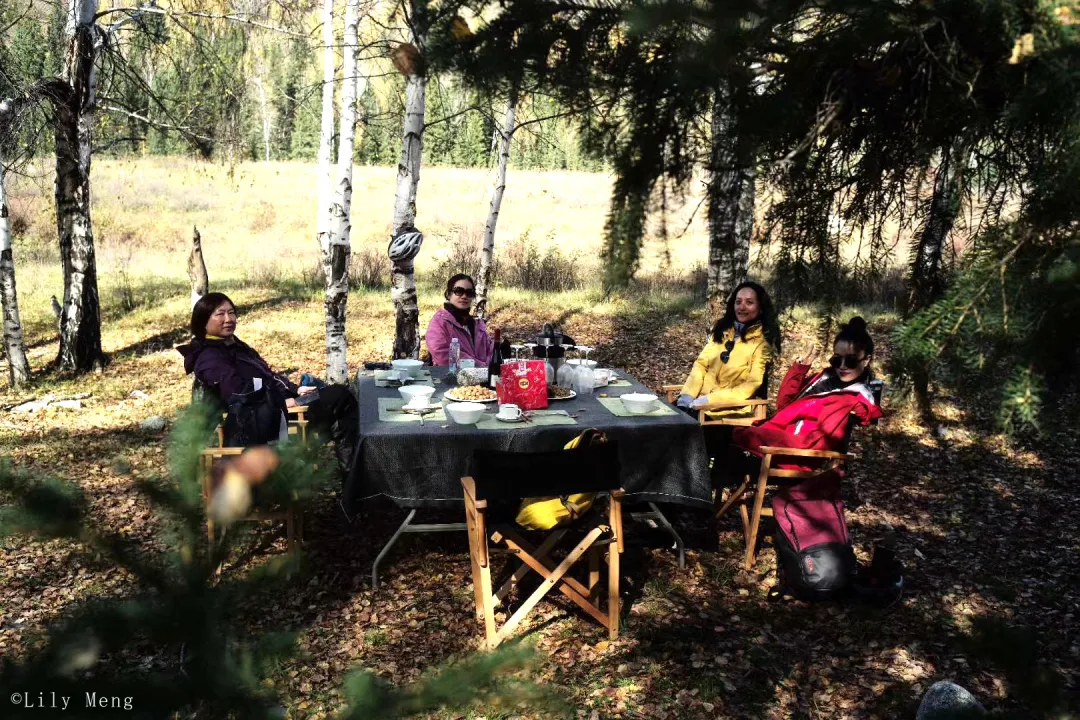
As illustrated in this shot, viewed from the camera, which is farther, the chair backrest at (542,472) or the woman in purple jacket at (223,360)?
the woman in purple jacket at (223,360)

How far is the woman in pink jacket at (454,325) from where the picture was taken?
5.56 meters

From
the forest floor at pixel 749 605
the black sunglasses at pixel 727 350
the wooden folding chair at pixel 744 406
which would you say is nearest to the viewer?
the forest floor at pixel 749 605

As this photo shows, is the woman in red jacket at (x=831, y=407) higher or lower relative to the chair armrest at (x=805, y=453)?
higher

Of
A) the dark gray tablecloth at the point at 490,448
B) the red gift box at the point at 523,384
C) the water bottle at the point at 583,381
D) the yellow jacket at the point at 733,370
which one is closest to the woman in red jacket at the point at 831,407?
the dark gray tablecloth at the point at 490,448

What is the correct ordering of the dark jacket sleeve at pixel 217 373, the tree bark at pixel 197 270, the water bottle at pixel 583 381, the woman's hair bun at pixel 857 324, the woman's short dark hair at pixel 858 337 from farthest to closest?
1. the tree bark at pixel 197 270
2. the water bottle at pixel 583 381
3. the dark jacket sleeve at pixel 217 373
4. the woman's short dark hair at pixel 858 337
5. the woman's hair bun at pixel 857 324

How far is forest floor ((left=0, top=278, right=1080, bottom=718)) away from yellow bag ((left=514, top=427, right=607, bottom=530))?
54cm

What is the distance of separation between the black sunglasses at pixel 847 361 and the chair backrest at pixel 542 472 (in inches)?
54.9

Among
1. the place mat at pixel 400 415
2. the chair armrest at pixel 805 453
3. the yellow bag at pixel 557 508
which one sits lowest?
the yellow bag at pixel 557 508

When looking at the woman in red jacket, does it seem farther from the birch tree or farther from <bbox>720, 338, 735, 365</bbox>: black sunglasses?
the birch tree

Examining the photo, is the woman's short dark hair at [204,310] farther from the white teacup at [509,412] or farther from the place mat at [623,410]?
the place mat at [623,410]

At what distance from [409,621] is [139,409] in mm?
4739

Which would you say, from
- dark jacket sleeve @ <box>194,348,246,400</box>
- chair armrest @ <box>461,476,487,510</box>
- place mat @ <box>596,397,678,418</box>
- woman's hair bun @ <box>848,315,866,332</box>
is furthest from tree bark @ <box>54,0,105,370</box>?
woman's hair bun @ <box>848,315,866,332</box>

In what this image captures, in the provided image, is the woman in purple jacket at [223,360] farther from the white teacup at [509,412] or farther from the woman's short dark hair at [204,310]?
the white teacup at [509,412]

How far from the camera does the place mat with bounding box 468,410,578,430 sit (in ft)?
12.7
